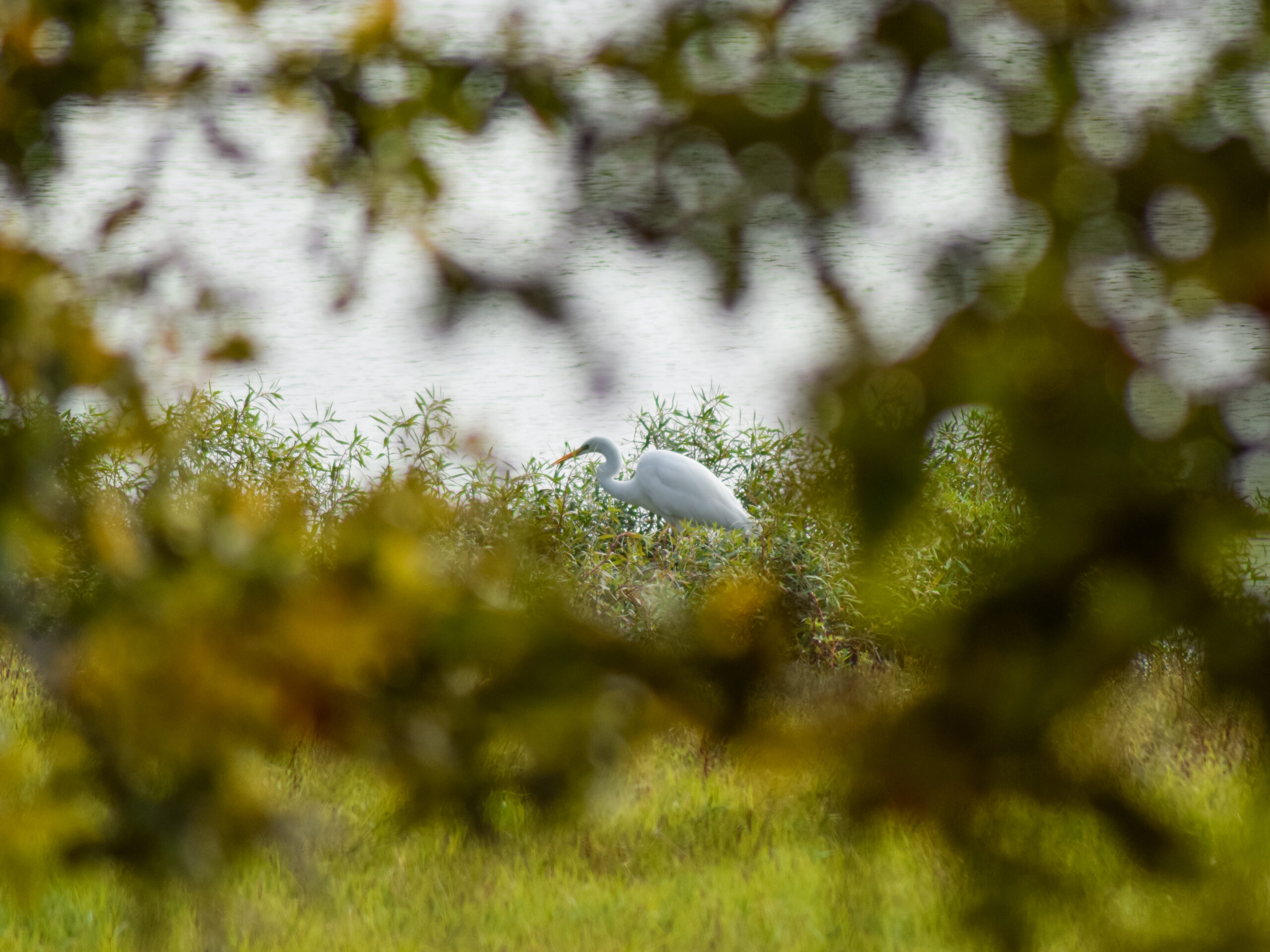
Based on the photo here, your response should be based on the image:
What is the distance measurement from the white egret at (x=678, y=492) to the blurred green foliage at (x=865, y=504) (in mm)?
3937

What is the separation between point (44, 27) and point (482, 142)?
0.48m

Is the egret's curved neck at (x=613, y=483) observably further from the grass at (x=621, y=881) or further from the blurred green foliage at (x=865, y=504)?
the blurred green foliage at (x=865, y=504)

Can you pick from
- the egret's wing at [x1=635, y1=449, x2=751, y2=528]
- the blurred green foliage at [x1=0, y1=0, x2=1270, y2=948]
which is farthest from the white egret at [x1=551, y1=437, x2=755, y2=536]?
the blurred green foliage at [x1=0, y1=0, x2=1270, y2=948]

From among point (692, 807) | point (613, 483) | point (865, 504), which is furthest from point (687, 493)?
point (865, 504)

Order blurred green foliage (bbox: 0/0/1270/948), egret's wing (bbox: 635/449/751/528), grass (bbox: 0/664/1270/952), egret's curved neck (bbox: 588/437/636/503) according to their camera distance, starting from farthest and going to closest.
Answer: egret's curved neck (bbox: 588/437/636/503)
egret's wing (bbox: 635/449/751/528)
grass (bbox: 0/664/1270/952)
blurred green foliage (bbox: 0/0/1270/948)

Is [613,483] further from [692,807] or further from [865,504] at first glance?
[865,504]

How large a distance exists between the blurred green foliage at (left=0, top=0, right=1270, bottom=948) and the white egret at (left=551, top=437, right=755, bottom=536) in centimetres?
394

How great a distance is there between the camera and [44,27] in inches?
46.3

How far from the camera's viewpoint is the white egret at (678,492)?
5172 millimetres

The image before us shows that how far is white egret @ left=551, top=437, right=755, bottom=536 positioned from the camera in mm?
5172

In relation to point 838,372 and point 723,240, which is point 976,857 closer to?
point 838,372

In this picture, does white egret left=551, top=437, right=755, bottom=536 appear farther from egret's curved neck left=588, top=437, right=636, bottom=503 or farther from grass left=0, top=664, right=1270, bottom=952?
grass left=0, top=664, right=1270, bottom=952

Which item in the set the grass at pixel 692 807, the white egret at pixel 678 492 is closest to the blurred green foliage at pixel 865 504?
the grass at pixel 692 807

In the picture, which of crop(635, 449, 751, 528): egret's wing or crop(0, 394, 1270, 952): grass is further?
crop(635, 449, 751, 528): egret's wing
